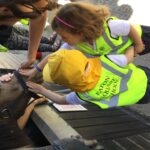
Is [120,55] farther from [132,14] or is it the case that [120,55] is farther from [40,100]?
[132,14]

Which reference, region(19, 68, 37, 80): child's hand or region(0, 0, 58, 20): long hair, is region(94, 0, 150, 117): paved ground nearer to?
region(19, 68, 37, 80): child's hand

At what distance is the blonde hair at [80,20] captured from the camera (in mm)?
1509

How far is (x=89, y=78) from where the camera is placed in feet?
4.64

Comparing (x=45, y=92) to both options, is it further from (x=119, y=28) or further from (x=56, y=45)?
(x=56, y=45)

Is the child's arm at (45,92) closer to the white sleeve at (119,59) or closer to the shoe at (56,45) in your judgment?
the white sleeve at (119,59)

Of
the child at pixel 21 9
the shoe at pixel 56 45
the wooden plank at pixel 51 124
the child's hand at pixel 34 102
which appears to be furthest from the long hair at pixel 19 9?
the shoe at pixel 56 45

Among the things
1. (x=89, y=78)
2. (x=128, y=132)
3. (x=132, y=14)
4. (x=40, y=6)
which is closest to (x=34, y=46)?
(x=89, y=78)

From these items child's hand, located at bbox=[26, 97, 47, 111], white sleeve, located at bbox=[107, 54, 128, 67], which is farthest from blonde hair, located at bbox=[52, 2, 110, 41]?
child's hand, located at bbox=[26, 97, 47, 111]

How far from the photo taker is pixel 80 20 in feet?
4.97

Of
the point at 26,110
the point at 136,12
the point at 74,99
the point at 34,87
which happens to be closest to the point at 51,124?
the point at 26,110

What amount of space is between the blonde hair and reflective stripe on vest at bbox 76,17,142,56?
46 mm

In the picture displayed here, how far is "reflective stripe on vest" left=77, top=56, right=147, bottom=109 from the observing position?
58.7 inches

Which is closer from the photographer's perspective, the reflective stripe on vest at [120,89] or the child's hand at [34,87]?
the reflective stripe on vest at [120,89]

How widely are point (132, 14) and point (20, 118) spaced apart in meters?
1.37
